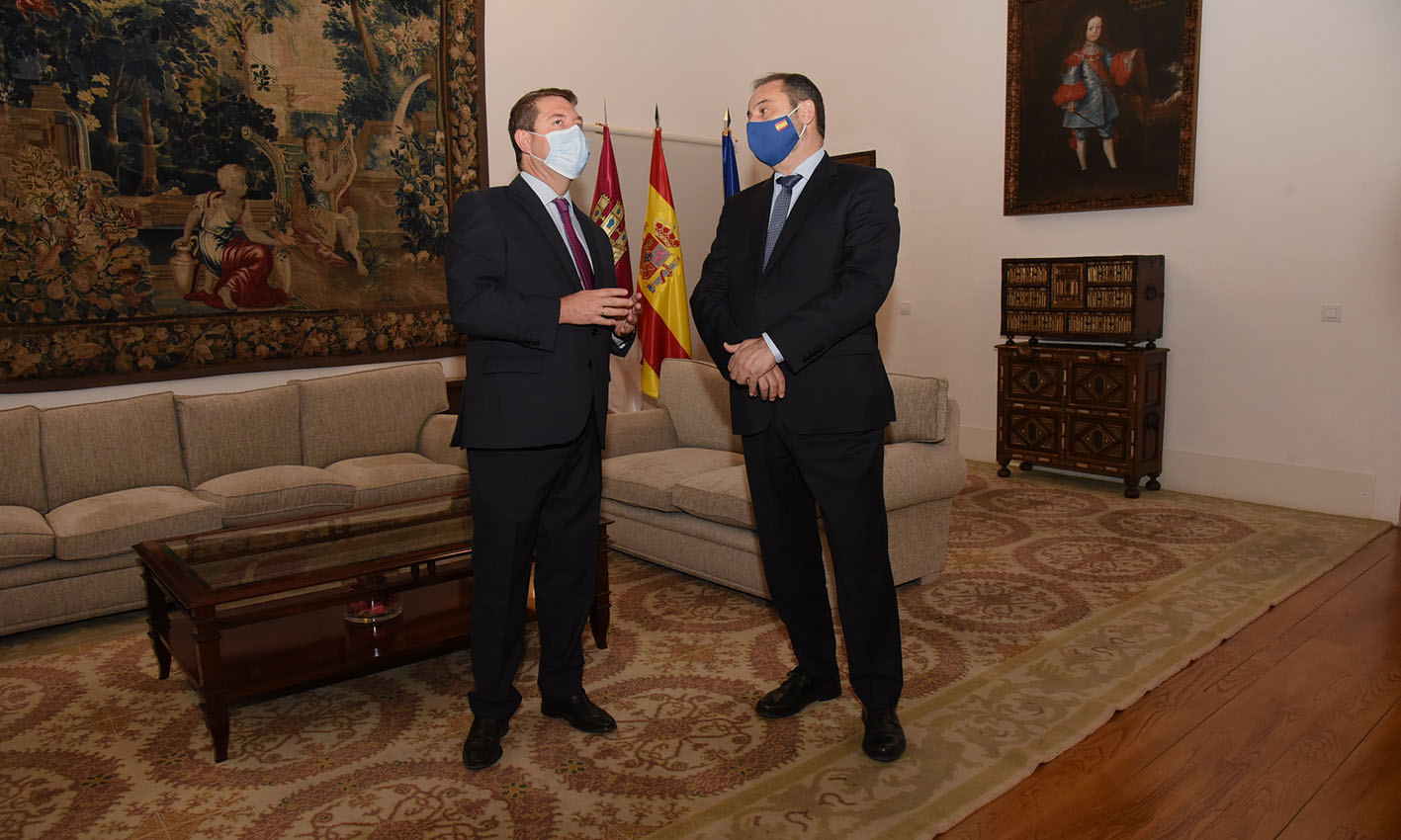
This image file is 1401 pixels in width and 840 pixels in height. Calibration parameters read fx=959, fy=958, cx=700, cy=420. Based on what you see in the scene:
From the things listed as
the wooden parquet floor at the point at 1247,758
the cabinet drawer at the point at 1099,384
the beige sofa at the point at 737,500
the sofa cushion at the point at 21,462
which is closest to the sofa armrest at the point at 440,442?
the beige sofa at the point at 737,500

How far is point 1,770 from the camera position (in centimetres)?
270

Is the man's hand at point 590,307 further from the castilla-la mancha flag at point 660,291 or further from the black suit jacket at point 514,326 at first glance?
the castilla-la mancha flag at point 660,291

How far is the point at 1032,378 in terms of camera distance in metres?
5.97

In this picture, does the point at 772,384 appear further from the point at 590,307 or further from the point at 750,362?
the point at 590,307

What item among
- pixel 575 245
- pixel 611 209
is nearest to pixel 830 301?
pixel 575 245

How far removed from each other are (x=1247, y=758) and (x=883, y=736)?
3.22ft

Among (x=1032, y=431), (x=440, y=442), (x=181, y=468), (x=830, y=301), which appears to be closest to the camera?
(x=830, y=301)

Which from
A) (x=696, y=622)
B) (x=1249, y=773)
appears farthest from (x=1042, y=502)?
(x=1249, y=773)

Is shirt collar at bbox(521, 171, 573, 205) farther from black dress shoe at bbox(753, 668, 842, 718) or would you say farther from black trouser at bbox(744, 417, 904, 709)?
black dress shoe at bbox(753, 668, 842, 718)

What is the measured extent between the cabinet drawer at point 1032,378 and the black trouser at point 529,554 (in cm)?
395

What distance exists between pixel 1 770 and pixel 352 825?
1.17 metres

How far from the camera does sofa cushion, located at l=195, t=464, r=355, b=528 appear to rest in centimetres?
425

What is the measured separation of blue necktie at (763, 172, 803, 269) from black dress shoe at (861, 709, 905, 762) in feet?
4.20

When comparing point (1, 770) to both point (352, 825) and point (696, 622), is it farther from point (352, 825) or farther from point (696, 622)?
point (696, 622)
